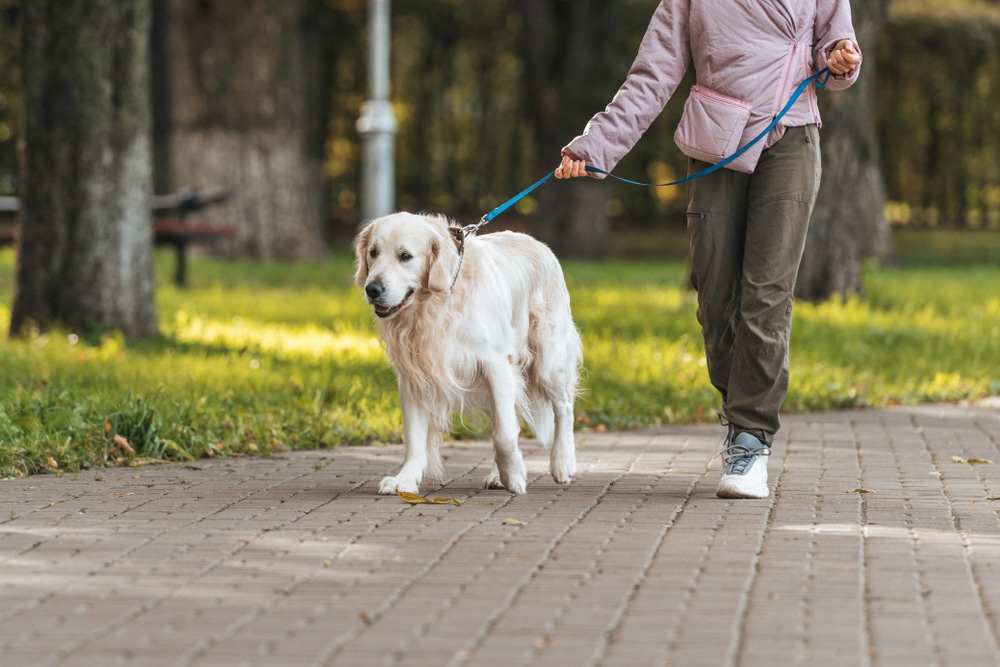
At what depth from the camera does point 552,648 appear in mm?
3744

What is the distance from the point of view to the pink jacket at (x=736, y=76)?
5.92 metres

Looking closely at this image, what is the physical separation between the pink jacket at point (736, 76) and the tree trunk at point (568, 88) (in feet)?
51.7

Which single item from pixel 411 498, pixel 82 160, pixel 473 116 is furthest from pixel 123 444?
pixel 473 116

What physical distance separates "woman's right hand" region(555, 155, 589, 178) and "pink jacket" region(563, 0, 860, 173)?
25 millimetres

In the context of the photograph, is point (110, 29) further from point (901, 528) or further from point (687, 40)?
point (901, 528)

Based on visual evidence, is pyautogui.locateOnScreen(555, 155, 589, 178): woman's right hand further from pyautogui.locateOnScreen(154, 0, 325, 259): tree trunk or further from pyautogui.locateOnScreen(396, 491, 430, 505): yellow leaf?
pyautogui.locateOnScreen(154, 0, 325, 259): tree trunk

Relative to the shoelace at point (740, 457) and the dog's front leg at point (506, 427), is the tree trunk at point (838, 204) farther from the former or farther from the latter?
the dog's front leg at point (506, 427)

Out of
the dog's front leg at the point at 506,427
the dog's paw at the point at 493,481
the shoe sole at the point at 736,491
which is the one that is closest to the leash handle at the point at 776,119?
the dog's front leg at the point at 506,427

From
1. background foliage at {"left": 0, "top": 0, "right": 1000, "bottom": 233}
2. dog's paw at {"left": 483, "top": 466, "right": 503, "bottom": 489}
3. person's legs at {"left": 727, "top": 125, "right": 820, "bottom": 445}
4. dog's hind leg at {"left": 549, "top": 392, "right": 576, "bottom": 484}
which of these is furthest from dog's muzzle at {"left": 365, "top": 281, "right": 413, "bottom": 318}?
background foliage at {"left": 0, "top": 0, "right": 1000, "bottom": 233}

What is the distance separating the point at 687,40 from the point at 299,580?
9.60 feet

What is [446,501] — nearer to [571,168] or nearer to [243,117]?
[571,168]

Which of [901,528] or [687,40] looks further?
[687,40]

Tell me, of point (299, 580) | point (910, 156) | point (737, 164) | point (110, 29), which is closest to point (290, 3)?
point (110, 29)

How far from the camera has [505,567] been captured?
4664 mm
